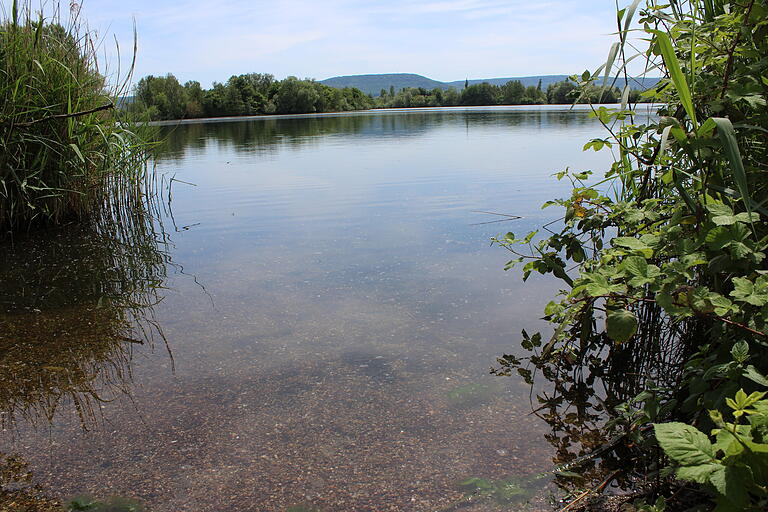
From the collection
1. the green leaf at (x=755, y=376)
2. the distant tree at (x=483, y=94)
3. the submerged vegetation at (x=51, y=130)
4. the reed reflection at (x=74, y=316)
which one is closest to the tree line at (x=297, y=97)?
the distant tree at (x=483, y=94)

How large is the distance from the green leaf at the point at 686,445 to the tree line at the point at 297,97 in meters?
45.3

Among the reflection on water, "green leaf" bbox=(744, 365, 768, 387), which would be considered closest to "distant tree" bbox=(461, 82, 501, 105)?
the reflection on water

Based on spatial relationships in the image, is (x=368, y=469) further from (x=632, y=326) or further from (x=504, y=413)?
(x=632, y=326)

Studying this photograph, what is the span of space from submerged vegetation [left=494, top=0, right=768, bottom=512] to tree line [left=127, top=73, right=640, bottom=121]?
44.2 metres

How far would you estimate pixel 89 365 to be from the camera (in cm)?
341

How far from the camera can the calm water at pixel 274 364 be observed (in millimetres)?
2398

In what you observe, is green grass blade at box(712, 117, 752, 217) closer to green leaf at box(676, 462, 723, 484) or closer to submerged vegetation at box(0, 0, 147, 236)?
green leaf at box(676, 462, 723, 484)

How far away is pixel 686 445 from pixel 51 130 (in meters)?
6.83

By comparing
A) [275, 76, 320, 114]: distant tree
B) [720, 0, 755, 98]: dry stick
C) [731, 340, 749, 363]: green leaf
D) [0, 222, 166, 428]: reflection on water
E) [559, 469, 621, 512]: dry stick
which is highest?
[275, 76, 320, 114]: distant tree

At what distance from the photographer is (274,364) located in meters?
3.44

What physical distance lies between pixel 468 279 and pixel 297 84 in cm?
6874

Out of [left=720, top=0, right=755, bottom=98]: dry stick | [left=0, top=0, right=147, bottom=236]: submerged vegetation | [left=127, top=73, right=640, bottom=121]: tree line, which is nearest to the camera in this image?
[left=720, top=0, right=755, bottom=98]: dry stick

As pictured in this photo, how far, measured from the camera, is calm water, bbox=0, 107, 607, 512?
94.4 inches

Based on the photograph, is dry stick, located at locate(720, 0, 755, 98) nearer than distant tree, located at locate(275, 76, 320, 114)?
Yes
